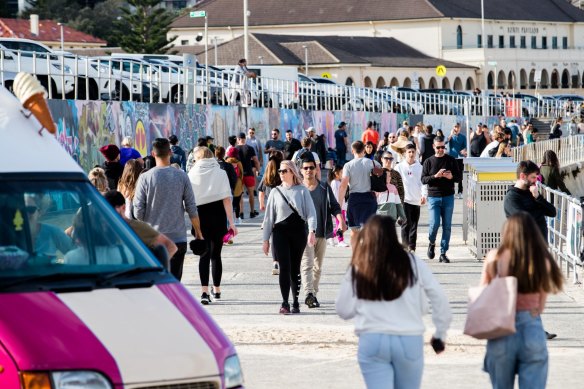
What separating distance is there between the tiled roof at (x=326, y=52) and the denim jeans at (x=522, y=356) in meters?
112

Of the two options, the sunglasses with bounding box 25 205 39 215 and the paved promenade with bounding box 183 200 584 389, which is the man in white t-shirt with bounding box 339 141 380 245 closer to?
the paved promenade with bounding box 183 200 584 389

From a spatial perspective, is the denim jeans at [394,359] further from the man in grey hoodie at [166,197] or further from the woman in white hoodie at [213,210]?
the woman in white hoodie at [213,210]

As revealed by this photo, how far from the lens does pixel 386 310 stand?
315 inches

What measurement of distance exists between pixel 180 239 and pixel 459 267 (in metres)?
6.79

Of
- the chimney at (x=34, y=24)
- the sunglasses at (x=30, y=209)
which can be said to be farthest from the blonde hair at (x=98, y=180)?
the chimney at (x=34, y=24)

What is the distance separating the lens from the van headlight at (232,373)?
7582 millimetres

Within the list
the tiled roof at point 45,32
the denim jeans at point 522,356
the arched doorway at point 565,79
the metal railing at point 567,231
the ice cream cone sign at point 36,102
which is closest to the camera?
the denim jeans at point 522,356

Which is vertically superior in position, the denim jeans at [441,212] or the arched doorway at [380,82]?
the arched doorway at [380,82]

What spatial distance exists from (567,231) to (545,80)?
132141mm

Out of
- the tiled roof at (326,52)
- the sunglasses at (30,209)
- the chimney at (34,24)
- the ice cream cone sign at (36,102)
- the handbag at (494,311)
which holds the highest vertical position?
the chimney at (34,24)

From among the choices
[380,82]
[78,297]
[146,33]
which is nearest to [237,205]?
[78,297]

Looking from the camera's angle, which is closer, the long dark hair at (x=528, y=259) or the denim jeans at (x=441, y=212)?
the long dark hair at (x=528, y=259)

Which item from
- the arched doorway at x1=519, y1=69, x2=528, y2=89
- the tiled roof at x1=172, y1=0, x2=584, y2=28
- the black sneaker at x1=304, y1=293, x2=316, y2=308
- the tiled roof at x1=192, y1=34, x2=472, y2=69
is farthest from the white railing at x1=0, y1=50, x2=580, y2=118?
the arched doorway at x1=519, y1=69, x2=528, y2=89

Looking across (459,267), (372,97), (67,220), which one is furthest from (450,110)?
(67,220)
